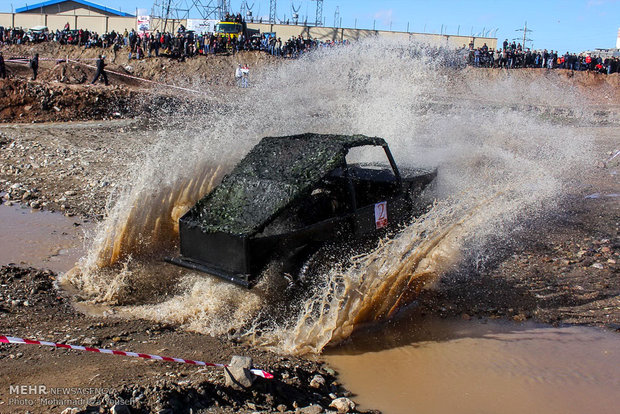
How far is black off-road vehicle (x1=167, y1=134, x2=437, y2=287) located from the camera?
4.97m

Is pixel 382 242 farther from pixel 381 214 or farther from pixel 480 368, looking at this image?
pixel 480 368

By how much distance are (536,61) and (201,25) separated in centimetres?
2389

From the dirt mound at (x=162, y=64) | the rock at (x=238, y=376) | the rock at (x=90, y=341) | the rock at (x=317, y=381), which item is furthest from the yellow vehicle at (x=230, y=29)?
the rock at (x=238, y=376)

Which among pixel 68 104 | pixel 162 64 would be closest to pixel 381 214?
pixel 68 104

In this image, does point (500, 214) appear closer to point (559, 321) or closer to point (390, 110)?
point (559, 321)

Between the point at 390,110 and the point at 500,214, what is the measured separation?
5304 mm

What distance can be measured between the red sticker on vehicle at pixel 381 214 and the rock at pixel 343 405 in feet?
7.70

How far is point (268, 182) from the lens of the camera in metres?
5.54

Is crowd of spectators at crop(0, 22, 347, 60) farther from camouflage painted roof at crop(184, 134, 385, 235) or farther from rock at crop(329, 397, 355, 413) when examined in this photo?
→ rock at crop(329, 397, 355, 413)

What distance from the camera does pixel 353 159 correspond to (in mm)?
9977

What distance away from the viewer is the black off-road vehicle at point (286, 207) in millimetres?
4973

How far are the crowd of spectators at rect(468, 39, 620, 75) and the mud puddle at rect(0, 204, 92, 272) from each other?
2674 centimetres

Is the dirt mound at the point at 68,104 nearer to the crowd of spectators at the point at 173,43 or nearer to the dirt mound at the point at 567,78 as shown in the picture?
the crowd of spectators at the point at 173,43

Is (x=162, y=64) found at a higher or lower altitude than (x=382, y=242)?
higher
